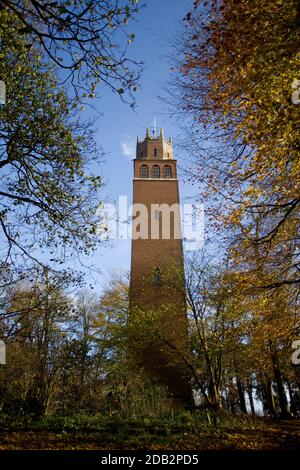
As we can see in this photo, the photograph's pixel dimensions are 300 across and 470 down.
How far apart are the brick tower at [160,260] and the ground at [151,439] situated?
7.28 meters

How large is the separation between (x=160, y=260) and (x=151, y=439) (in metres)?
16.9

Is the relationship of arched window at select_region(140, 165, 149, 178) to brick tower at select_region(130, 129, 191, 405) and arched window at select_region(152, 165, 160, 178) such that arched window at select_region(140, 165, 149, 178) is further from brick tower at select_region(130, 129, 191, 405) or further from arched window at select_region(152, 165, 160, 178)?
arched window at select_region(152, 165, 160, 178)

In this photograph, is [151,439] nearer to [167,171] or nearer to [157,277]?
[157,277]

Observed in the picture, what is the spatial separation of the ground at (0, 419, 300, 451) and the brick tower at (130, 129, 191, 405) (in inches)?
287

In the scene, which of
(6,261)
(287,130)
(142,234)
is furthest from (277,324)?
(142,234)

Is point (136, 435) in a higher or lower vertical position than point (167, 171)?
lower

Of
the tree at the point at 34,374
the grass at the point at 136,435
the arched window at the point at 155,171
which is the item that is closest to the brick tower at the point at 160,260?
the arched window at the point at 155,171

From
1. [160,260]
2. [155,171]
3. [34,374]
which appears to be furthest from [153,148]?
[34,374]

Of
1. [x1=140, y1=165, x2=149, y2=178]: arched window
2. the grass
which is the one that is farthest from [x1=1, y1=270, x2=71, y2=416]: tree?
[x1=140, y1=165, x2=149, y2=178]: arched window

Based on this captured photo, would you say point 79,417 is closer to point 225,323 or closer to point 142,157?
point 225,323

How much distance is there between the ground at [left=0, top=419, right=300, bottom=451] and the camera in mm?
7375

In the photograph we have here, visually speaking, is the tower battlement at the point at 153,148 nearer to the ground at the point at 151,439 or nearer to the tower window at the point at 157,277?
the tower window at the point at 157,277

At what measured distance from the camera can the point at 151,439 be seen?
26.2ft

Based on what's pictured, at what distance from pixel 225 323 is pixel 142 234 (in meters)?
11.4
